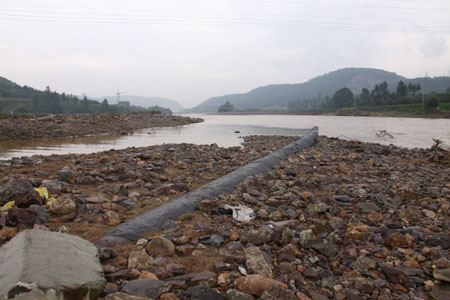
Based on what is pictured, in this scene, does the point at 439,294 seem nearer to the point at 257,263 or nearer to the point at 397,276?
the point at 397,276

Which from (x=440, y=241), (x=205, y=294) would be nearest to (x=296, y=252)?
(x=205, y=294)

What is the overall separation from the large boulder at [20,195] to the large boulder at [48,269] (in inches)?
67.7

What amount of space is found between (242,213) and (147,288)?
6.59 feet

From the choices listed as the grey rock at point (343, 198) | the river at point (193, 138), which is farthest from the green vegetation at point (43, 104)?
the grey rock at point (343, 198)

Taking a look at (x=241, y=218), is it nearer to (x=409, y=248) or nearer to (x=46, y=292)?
(x=409, y=248)

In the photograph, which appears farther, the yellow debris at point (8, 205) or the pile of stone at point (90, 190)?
the yellow debris at point (8, 205)

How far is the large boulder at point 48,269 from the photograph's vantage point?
167 cm

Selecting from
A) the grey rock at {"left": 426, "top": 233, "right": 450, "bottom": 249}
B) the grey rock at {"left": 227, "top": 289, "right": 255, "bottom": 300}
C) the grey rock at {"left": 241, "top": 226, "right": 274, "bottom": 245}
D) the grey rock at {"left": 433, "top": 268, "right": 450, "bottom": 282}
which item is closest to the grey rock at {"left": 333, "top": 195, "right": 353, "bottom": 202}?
the grey rock at {"left": 426, "top": 233, "right": 450, "bottom": 249}

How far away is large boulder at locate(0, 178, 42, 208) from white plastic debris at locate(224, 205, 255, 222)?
8.40ft

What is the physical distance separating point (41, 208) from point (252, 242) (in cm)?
261

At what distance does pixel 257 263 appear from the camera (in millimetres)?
2580

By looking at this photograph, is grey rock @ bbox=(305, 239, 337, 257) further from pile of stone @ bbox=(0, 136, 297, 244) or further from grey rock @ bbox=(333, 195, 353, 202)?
pile of stone @ bbox=(0, 136, 297, 244)

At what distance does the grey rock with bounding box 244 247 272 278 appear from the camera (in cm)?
250

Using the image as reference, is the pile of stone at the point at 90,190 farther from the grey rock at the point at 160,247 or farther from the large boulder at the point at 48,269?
the large boulder at the point at 48,269
